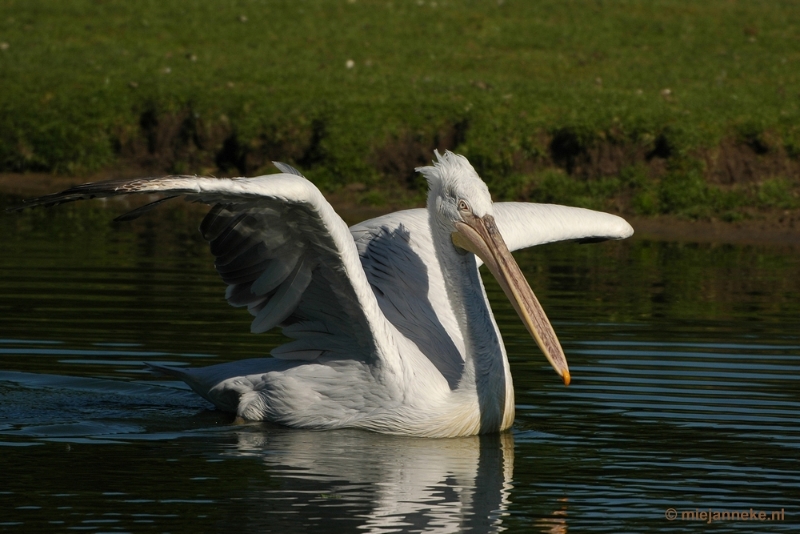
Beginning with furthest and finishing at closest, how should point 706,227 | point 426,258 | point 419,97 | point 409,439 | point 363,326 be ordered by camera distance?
point 419,97 → point 706,227 → point 426,258 → point 409,439 → point 363,326

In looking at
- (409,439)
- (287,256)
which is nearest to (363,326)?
(287,256)

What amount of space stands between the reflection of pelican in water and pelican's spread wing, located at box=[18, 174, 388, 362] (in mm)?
456

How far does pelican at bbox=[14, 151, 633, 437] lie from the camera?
6.12m

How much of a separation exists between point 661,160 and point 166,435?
33.0ft

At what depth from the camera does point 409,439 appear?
639cm

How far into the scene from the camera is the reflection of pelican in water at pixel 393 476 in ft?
16.4

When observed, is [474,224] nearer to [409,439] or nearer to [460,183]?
[460,183]

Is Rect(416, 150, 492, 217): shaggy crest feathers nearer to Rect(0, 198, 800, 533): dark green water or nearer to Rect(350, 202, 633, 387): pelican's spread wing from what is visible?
Rect(350, 202, 633, 387): pelican's spread wing

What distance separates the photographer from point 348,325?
643 cm

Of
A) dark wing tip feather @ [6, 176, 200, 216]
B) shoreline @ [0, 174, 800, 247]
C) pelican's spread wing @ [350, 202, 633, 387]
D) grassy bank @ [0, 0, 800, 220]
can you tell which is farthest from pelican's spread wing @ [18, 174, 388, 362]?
grassy bank @ [0, 0, 800, 220]

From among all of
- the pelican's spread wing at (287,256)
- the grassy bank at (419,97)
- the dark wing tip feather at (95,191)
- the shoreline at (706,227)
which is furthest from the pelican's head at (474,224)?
the grassy bank at (419,97)

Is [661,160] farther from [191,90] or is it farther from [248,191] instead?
[248,191]

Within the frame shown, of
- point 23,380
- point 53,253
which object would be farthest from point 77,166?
point 23,380

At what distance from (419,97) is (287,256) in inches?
416
